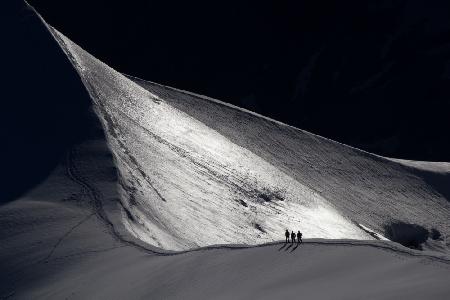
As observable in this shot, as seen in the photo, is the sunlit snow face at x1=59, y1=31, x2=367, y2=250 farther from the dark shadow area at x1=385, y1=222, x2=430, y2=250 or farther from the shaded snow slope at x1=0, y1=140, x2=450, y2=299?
the dark shadow area at x1=385, y1=222, x2=430, y2=250

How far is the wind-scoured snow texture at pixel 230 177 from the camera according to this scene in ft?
120

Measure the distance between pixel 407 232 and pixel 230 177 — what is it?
7.75 metres

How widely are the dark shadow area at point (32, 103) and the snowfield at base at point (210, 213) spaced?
0.71 metres

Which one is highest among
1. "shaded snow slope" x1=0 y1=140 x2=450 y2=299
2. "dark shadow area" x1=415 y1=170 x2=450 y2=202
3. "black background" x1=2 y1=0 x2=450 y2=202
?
"black background" x1=2 y1=0 x2=450 y2=202

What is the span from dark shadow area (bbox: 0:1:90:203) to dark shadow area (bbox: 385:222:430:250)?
43.2 feet

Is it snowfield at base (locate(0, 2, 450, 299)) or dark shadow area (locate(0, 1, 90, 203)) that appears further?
dark shadow area (locate(0, 1, 90, 203))

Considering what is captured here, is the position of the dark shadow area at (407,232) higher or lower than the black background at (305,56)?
lower

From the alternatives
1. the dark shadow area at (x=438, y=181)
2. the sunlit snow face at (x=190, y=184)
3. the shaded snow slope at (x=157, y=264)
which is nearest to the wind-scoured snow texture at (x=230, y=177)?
the sunlit snow face at (x=190, y=184)

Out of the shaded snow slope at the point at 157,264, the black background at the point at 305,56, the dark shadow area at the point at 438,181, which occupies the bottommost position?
the shaded snow slope at the point at 157,264

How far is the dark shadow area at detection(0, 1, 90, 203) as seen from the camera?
1511 inches

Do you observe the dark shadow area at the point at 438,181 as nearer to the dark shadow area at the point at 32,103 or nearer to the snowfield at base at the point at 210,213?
the snowfield at base at the point at 210,213

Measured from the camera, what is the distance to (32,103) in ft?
143

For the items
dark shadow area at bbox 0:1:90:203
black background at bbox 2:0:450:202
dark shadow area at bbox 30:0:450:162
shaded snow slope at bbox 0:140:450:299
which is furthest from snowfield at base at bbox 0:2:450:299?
dark shadow area at bbox 30:0:450:162

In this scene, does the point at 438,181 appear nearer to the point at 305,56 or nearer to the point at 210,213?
the point at 210,213
